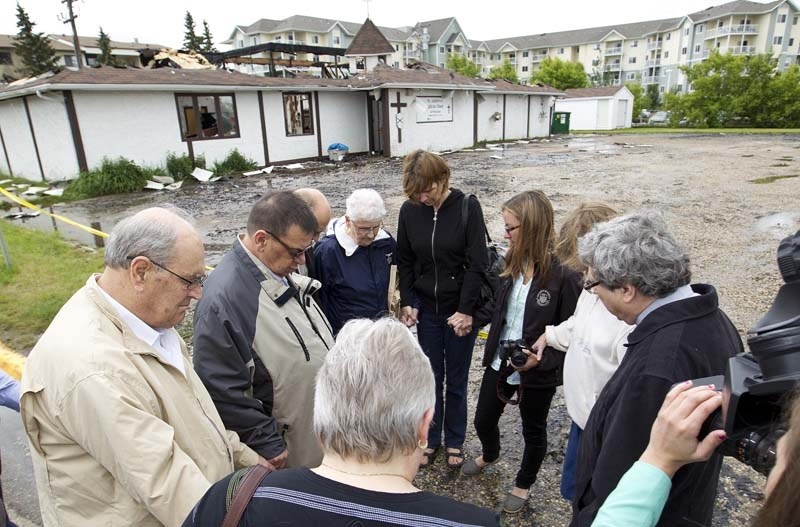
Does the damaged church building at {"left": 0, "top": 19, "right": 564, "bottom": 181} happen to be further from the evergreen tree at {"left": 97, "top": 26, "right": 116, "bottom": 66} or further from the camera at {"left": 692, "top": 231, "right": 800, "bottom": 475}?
the evergreen tree at {"left": 97, "top": 26, "right": 116, "bottom": 66}

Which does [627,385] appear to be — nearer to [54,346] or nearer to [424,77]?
[54,346]

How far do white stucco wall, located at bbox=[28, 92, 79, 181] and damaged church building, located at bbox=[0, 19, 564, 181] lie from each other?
4cm

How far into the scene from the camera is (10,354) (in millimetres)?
4668

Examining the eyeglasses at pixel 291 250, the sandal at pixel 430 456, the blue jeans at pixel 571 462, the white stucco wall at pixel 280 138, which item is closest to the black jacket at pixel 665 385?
the blue jeans at pixel 571 462

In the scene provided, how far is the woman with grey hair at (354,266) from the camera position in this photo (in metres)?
3.13

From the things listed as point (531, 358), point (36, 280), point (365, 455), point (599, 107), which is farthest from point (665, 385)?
point (599, 107)

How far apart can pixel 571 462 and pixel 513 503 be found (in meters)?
0.46

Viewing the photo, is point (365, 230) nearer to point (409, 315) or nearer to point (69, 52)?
point (409, 315)

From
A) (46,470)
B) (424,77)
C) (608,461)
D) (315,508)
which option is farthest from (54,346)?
(424,77)

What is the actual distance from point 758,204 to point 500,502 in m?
11.7

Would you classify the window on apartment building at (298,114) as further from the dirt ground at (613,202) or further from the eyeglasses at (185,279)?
the eyeglasses at (185,279)

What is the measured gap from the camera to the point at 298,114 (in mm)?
21750

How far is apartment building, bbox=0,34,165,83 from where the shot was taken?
5634 centimetres

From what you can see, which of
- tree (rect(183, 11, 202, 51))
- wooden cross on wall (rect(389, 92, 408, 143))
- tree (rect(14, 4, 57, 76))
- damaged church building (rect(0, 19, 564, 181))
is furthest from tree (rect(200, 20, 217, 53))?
wooden cross on wall (rect(389, 92, 408, 143))
